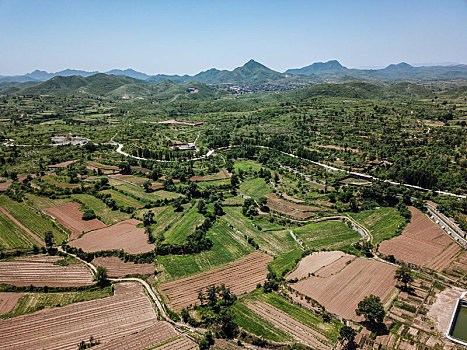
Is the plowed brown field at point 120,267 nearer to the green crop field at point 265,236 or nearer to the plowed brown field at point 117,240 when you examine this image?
the plowed brown field at point 117,240

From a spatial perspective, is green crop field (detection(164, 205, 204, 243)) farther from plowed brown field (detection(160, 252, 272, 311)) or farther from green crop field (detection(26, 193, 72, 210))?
green crop field (detection(26, 193, 72, 210))

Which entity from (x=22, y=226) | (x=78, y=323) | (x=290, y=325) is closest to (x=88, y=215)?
(x=22, y=226)

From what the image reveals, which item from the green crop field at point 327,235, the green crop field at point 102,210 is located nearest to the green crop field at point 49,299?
the green crop field at point 102,210

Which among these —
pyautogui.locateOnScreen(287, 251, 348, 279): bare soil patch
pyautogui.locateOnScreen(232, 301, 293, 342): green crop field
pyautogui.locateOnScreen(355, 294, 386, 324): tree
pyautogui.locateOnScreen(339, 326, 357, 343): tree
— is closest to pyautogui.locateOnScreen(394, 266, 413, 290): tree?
pyautogui.locateOnScreen(355, 294, 386, 324): tree

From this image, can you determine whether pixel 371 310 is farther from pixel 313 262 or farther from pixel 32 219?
pixel 32 219

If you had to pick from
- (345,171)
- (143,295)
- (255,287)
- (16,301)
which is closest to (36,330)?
(16,301)

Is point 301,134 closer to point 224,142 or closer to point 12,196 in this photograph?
point 224,142
